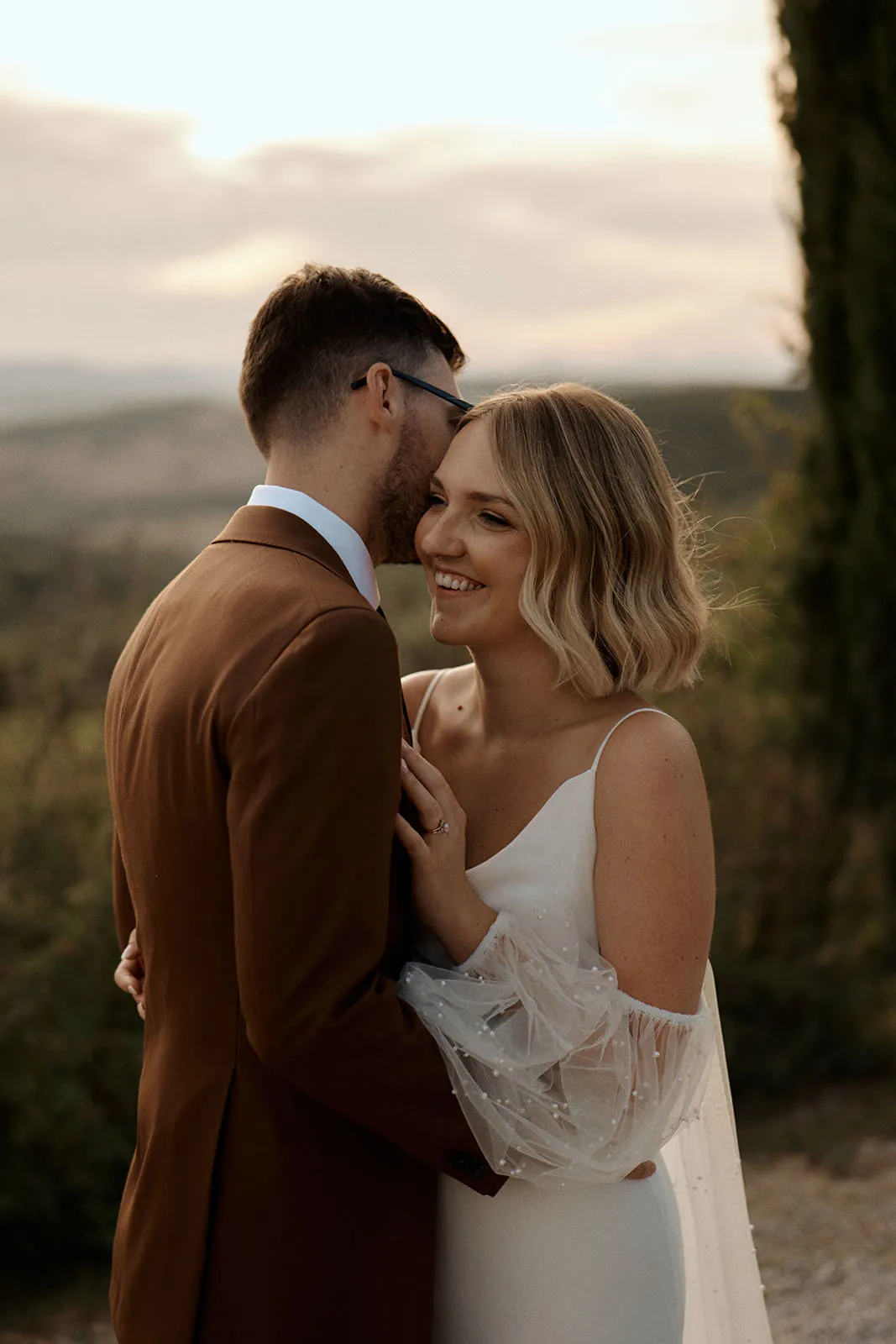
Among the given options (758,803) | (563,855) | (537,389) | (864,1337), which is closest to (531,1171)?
(563,855)

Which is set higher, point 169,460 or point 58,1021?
point 58,1021

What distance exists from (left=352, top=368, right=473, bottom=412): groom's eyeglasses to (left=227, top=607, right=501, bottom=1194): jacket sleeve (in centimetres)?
54


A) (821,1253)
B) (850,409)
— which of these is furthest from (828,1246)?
(850,409)

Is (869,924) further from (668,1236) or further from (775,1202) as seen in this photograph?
(668,1236)

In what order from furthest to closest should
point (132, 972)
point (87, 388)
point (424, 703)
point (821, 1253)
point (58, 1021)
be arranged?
point (87, 388) < point (821, 1253) < point (58, 1021) < point (424, 703) < point (132, 972)

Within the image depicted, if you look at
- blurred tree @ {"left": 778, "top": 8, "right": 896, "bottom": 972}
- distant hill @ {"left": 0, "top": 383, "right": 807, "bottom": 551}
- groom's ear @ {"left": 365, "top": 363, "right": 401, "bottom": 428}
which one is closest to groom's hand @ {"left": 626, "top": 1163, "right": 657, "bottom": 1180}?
groom's ear @ {"left": 365, "top": 363, "right": 401, "bottom": 428}

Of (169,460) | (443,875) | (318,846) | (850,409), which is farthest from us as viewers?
(169,460)

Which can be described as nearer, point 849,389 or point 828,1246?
point 828,1246

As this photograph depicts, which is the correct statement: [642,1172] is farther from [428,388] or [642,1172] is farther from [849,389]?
[849,389]

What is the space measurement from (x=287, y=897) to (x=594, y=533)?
90cm

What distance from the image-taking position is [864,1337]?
4406 mm

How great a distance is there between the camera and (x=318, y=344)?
218 centimetres

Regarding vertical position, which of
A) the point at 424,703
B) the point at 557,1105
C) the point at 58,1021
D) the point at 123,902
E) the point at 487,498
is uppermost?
the point at 487,498

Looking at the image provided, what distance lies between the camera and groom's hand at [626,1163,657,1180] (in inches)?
89.0
